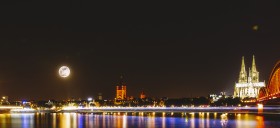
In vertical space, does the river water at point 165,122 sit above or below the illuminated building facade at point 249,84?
below

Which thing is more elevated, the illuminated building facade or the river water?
the illuminated building facade

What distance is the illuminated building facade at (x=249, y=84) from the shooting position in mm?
190500

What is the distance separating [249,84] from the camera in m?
193

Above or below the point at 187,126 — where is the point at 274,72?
above

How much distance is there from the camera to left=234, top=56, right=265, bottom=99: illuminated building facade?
190500 mm

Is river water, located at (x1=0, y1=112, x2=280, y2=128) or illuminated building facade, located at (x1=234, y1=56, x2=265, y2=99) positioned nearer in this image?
river water, located at (x1=0, y1=112, x2=280, y2=128)

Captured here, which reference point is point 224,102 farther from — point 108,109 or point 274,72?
point 274,72

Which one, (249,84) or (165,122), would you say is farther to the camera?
(249,84)

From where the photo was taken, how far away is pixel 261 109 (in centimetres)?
10444

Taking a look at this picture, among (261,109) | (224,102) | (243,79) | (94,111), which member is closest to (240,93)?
(243,79)

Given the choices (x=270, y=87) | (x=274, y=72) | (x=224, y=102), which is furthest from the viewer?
(x=224, y=102)

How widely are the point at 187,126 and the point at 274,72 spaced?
4340cm

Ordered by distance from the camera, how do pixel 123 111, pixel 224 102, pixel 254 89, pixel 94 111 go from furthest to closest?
pixel 254 89 → pixel 224 102 → pixel 94 111 → pixel 123 111

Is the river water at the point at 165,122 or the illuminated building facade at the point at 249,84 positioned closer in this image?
the river water at the point at 165,122
